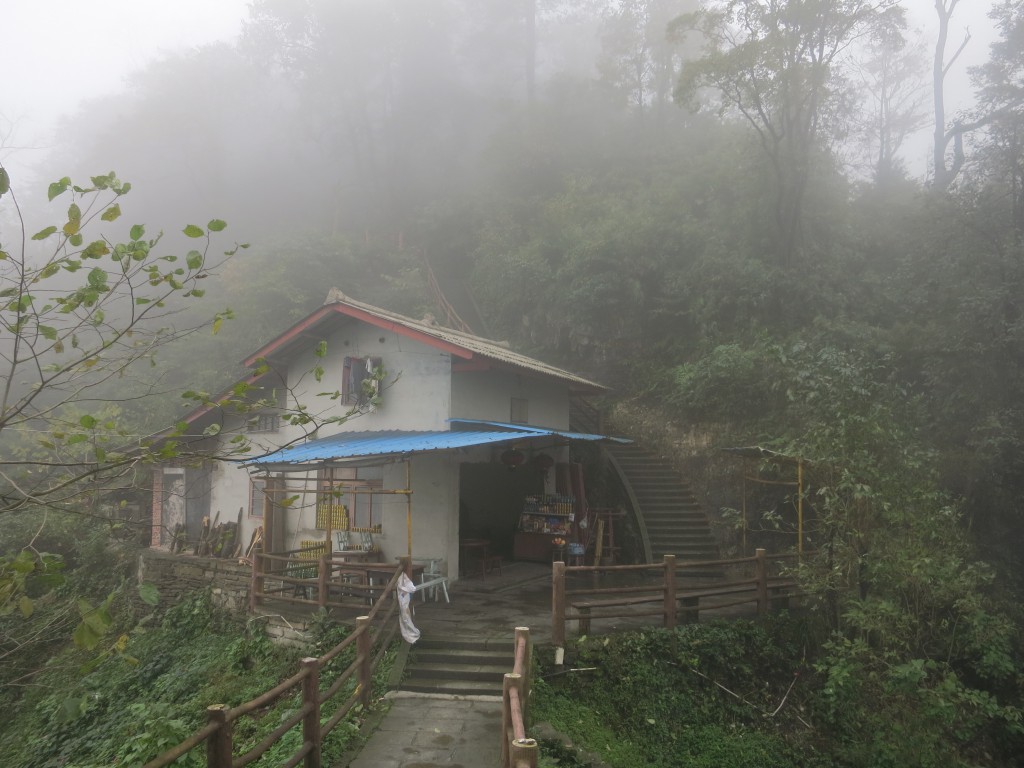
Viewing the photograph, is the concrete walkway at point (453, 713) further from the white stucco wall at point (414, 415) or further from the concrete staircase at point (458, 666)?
the white stucco wall at point (414, 415)

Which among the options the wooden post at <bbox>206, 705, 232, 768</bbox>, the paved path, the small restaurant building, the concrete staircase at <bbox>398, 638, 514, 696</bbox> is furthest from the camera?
the small restaurant building

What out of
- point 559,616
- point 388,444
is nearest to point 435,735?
point 559,616

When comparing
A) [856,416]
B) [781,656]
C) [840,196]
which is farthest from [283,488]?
[840,196]

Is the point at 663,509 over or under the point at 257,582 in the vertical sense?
over

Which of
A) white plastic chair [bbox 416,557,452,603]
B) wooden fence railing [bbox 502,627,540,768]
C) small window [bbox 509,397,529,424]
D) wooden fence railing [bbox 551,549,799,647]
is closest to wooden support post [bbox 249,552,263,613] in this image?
white plastic chair [bbox 416,557,452,603]

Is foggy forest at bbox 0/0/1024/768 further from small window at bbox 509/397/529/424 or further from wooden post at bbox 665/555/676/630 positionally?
small window at bbox 509/397/529/424

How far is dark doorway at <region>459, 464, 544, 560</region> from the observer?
15.2m

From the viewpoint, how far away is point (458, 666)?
9.38m

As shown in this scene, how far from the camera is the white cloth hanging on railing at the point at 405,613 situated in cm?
958

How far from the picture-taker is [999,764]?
886cm

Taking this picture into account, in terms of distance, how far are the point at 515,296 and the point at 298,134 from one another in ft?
83.5

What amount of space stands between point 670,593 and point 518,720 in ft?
17.8

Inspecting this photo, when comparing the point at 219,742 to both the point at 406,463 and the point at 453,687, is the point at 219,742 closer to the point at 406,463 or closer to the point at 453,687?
the point at 453,687

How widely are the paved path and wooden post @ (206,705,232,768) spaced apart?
8.01 ft
